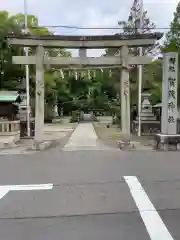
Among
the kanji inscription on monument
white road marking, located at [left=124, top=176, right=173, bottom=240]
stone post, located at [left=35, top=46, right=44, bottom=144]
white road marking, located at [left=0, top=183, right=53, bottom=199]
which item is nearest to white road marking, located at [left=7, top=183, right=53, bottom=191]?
white road marking, located at [left=0, top=183, right=53, bottom=199]

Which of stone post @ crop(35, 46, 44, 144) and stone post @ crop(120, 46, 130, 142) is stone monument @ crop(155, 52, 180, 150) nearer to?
stone post @ crop(120, 46, 130, 142)

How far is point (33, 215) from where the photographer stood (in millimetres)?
5953

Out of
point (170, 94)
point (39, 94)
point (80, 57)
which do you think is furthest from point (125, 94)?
point (39, 94)

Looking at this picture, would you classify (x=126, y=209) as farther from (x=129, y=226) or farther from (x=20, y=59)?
(x=20, y=59)

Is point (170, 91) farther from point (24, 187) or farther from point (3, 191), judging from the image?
point (3, 191)

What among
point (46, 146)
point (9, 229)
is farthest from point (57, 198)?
point (46, 146)

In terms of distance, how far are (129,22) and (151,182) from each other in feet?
98.3

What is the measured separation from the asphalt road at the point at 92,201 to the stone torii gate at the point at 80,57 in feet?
18.4

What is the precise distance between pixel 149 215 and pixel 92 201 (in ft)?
4.43

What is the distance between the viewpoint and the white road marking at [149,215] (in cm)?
493

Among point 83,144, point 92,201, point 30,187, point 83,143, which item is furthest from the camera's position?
point 83,143

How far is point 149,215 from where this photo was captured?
5.85 metres

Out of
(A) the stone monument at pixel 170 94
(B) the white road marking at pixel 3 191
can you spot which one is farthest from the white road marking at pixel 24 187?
(A) the stone monument at pixel 170 94

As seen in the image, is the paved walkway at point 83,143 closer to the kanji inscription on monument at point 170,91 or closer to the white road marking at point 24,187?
the kanji inscription on monument at point 170,91
